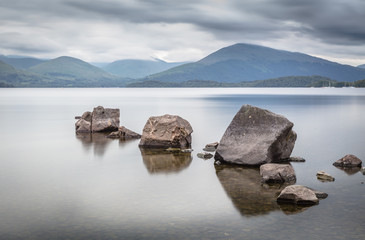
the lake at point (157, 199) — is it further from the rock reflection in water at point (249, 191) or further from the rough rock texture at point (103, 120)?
the rough rock texture at point (103, 120)

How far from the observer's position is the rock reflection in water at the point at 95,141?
89.2ft

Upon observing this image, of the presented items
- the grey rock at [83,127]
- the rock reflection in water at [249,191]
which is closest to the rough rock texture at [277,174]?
the rock reflection in water at [249,191]

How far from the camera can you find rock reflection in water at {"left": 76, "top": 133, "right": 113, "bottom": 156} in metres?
27.2

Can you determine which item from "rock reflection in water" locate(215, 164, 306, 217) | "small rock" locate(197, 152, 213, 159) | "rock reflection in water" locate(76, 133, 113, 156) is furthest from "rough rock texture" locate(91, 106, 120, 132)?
"rock reflection in water" locate(215, 164, 306, 217)

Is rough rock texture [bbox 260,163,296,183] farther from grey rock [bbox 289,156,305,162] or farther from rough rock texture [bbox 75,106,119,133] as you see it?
rough rock texture [bbox 75,106,119,133]

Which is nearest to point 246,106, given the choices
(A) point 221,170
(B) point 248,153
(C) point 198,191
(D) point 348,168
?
(B) point 248,153

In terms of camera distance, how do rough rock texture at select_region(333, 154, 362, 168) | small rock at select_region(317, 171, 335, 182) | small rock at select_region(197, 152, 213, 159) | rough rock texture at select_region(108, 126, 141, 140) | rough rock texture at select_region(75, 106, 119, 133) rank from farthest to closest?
rough rock texture at select_region(75, 106, 119, 133) → rough rock texture at select_region(108, 126, 141, 140) → small rock at select_region(197, 152, 213, 159) → rough rock texture at select_region(333, 154, 362, 168) → small rock at select_region(317, 171, 335, 182)

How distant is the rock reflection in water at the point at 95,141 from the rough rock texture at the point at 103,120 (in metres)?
1.45

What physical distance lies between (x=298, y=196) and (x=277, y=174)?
3229 mm

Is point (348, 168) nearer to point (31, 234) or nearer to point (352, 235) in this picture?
point (352, 235)

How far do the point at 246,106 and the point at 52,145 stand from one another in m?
15.4

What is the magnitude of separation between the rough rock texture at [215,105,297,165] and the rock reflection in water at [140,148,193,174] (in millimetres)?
2206

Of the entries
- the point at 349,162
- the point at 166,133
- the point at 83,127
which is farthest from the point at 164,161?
the point at 83,127

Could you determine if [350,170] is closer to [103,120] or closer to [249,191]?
[249,191]
